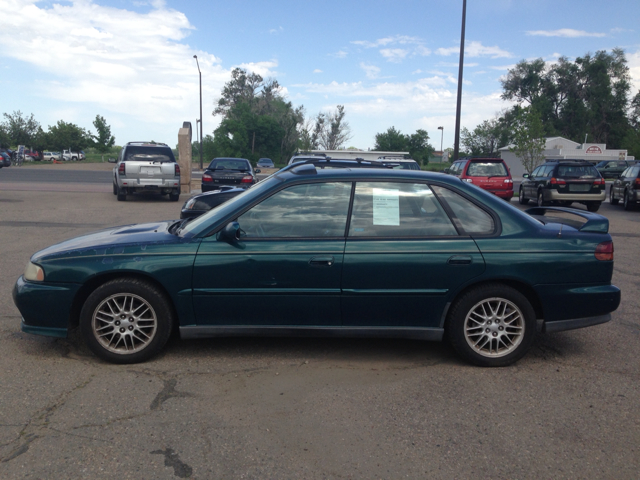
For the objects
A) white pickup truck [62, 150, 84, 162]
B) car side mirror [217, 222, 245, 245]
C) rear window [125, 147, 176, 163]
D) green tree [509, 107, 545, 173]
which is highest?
green tree [509, 107, 545, 173]

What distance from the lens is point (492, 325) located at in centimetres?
430

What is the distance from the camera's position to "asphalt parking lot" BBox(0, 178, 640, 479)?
2.97 metres

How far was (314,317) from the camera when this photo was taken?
14.0 ft

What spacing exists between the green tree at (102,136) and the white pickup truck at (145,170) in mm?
71022

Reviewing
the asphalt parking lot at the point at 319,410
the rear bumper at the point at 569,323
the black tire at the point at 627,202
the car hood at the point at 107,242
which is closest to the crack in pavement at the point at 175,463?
the asphalt parking lot at the point at 319,410

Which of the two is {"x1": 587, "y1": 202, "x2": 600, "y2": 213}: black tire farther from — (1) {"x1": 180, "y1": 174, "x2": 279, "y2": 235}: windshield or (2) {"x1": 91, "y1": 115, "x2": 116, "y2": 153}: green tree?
(2) {"x1": 91, "y1": 115, "x2": 116, "y2": 153}: green tree

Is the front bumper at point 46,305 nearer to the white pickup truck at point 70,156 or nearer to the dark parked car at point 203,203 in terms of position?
the dark parked car at point 203,203

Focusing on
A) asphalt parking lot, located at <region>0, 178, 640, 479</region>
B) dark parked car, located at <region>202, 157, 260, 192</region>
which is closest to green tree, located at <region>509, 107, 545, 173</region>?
dark parked car, located at <region>202, 157, 260, 192</region>

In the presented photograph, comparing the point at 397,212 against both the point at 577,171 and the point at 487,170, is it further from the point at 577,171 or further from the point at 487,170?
the point at 577,171

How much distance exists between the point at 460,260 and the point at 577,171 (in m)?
15.4

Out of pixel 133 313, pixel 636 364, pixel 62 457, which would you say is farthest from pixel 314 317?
pixel 636 364

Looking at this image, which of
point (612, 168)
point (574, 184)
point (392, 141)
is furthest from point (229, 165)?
point (392, 141)

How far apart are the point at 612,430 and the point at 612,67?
82.3 metres

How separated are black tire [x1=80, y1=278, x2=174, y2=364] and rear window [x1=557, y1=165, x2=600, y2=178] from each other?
1609 centimetres
